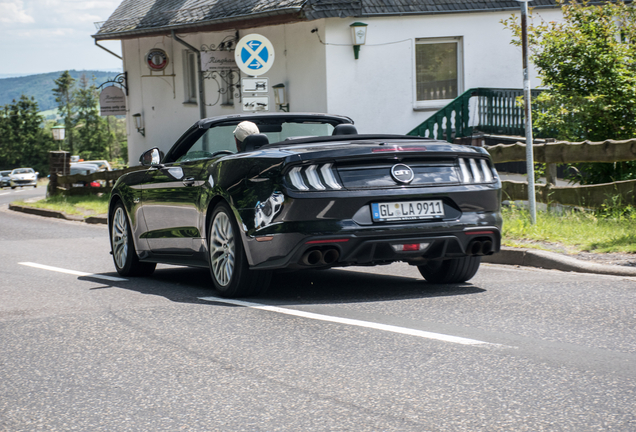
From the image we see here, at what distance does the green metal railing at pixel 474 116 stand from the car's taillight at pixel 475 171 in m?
12.3

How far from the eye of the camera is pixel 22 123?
129 metres

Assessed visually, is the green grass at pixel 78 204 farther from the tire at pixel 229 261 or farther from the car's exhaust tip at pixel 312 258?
the car's exhaust tip at pixel 312 258

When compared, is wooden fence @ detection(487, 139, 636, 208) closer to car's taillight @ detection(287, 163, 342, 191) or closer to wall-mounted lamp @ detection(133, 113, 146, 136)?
car's taillight @ detection(287, 163, 342, 191)

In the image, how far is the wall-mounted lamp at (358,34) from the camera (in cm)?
1855

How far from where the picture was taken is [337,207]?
5883 mm

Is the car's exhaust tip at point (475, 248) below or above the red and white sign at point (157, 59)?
below

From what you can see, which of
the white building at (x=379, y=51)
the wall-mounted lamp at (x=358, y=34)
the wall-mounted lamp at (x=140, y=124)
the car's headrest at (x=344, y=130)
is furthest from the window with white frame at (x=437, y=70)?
the car's headrest at (x=344, y=130)

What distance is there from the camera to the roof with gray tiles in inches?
715

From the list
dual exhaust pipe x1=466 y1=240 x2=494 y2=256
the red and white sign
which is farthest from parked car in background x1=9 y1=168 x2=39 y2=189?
dual exhaust pipe x1=466 y1=240 x2=494 y2=256

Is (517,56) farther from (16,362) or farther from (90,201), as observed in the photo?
(16,362)

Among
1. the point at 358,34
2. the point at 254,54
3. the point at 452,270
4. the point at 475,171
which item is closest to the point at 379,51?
the point at 358,34

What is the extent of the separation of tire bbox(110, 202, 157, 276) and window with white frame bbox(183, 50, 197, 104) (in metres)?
17.0

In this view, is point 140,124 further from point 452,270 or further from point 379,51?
point 452,270

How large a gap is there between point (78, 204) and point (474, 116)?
1030 cm
